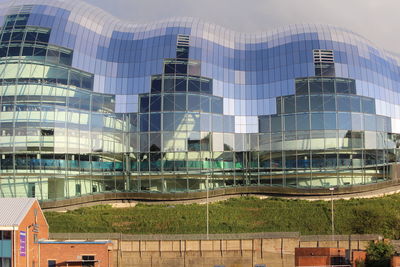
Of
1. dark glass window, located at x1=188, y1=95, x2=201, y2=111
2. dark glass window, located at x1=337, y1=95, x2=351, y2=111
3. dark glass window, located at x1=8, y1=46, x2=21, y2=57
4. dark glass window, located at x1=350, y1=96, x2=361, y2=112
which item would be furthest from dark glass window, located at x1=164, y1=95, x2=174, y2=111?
dark glass window, located at x1=350, y1=96, x2=361, y2=112

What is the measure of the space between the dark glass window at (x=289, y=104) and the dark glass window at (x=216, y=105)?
909 cm

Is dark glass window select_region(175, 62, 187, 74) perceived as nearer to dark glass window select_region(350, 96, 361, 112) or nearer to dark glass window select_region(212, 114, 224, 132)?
dark glass window select_region(212, 114, 224, 132)

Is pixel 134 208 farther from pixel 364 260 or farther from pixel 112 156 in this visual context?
pixel 364 260

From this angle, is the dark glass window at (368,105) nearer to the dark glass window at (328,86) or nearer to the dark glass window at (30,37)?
the dark glass window at (328,86)

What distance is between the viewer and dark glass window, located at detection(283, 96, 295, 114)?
9312cm

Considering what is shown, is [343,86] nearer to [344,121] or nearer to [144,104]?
[344,121]

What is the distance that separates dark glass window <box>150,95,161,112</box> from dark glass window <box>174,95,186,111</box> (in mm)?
2385

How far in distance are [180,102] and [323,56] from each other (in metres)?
21.9

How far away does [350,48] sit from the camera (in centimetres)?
9750

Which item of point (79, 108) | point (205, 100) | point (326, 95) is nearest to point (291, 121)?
point (326, 95)

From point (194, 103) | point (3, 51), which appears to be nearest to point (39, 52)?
point (3, 51)

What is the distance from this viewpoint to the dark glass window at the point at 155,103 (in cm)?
9181

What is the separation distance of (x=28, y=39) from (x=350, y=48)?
46.0 metres

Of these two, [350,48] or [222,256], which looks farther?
[350,48]
